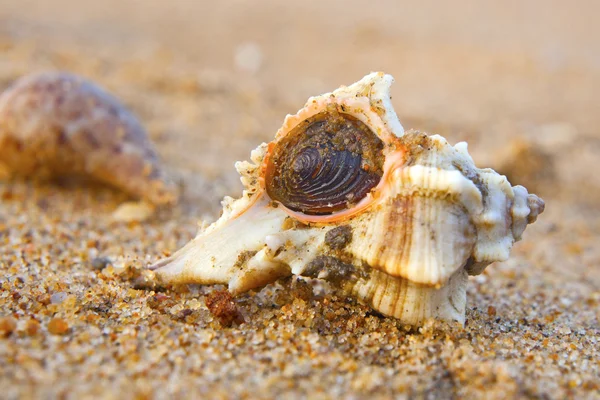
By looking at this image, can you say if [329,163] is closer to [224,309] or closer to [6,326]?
[224,309]

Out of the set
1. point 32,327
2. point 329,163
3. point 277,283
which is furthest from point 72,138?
point 329,163

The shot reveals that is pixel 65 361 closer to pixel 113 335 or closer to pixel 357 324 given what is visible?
pixel 113 335

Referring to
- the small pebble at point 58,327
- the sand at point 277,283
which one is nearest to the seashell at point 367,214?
the sand at point 277,283

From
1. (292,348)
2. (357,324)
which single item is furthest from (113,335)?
(357,324)

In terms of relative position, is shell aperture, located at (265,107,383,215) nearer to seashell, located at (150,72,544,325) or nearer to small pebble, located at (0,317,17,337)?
seashell, located at (150,72,544,325)

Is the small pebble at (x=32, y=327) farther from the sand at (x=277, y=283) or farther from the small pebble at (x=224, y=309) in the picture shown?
the small pebble at (x=224, y=309)

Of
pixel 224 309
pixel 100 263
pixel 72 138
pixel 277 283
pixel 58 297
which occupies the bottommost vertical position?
pixel 58 297

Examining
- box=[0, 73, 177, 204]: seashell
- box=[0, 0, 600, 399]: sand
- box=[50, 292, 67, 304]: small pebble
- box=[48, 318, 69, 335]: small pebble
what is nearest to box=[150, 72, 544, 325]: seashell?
box=[0, 0, 600, 399]: sand
